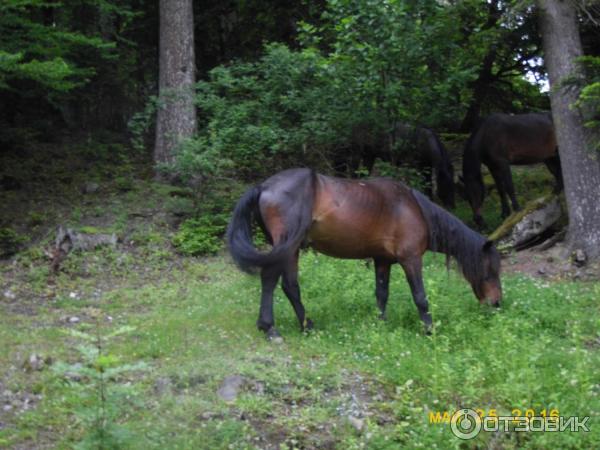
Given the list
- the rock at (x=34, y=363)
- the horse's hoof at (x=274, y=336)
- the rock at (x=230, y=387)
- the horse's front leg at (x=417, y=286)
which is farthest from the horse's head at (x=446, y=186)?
the rock at (x=34, y=363)

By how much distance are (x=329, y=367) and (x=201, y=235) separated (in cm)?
644

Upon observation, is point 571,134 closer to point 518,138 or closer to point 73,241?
point 518,138

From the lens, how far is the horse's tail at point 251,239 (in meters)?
7.88

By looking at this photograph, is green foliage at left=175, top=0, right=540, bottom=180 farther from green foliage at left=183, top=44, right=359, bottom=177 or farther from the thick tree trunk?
the thick tree trunk

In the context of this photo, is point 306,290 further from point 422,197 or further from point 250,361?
point 250,361

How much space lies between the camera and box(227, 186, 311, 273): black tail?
7871mm

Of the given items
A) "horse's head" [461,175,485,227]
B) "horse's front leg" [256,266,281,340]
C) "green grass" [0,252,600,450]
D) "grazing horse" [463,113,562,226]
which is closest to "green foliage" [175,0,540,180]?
"grazing horse" [463,113,562,226]

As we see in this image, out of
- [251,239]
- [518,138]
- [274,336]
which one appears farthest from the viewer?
[518,138]

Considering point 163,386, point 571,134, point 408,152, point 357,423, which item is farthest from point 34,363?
point 408,152

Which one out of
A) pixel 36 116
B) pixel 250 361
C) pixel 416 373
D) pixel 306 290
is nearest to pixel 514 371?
pixel 416 373

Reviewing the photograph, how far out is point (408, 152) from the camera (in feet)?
45.9

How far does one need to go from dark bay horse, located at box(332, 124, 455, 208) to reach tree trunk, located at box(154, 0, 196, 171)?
354 cm

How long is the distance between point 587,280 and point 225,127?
7.32 m

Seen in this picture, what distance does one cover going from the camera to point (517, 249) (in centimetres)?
1195
